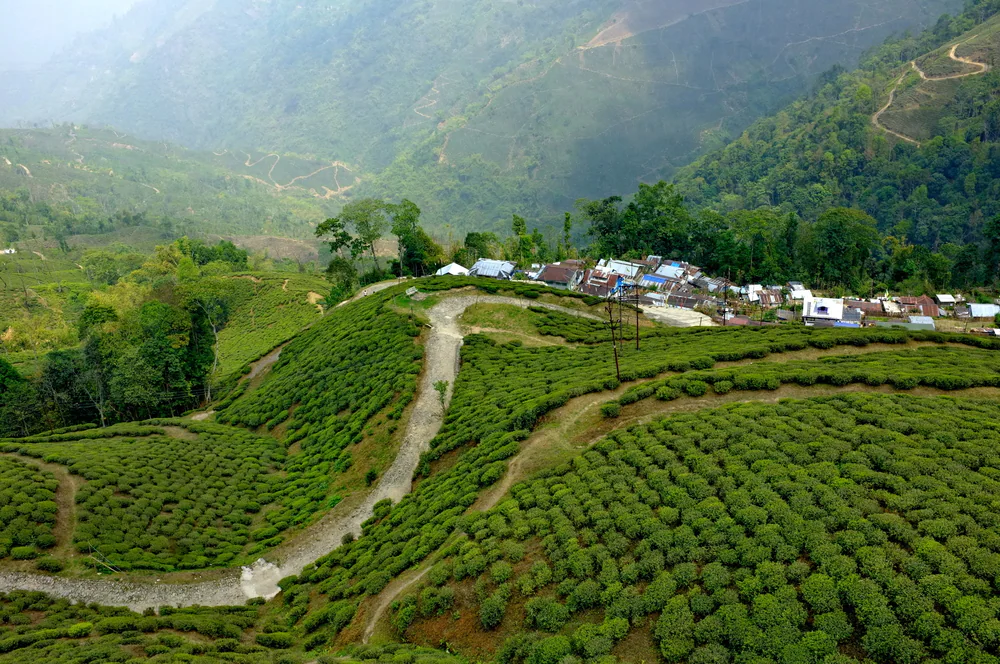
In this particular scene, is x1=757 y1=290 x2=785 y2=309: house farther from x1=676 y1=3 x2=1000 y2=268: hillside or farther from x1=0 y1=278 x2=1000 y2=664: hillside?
x1=0 y1=278 x2=1000 y2=664: hillside

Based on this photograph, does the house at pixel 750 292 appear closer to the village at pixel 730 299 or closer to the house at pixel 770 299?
the village at pixel 730 299

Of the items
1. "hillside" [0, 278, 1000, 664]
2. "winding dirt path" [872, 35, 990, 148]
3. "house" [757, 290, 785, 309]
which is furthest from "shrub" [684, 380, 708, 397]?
"winding dirt path" [872, 35, 990, 148]

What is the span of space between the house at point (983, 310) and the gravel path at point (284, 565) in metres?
68.4

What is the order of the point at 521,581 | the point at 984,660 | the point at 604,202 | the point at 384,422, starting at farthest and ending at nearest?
the point at 604,202, the point at 384,422, the point at 521,581, the point at 984,660

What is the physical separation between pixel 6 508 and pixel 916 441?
A: 38.0 metres

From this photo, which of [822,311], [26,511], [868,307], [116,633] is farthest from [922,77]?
[26,511]

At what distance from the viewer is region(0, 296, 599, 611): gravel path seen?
79.0 ft

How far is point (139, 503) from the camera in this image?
2908 cm

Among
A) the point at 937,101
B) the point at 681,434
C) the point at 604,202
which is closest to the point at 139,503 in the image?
the point at 681,434

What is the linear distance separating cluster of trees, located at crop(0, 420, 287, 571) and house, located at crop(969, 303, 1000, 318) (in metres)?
80.9

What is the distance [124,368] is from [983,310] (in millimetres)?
94478

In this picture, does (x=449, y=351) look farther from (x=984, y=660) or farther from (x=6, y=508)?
(x=984, y=660)

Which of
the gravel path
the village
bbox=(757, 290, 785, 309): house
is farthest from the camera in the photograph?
bbox=(757, 290, 785, 309): house

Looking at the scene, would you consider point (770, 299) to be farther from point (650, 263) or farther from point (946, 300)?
point (946, 300)
